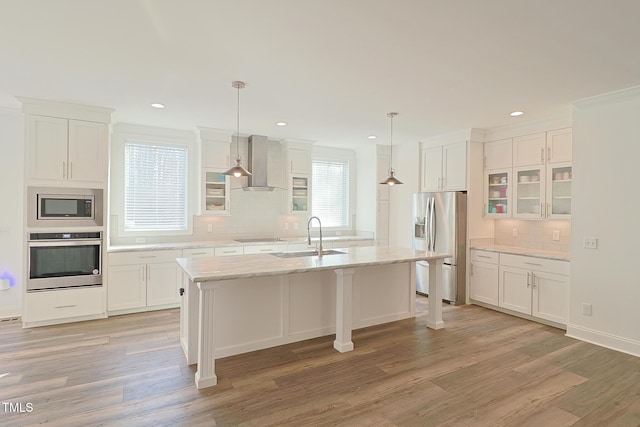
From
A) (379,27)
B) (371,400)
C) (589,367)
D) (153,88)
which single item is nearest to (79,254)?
(153,88)

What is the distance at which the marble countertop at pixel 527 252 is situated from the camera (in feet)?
13.6

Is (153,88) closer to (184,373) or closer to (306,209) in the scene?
(184,373)

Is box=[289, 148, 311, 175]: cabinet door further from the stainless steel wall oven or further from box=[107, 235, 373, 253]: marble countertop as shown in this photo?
the stainless steel wall oven

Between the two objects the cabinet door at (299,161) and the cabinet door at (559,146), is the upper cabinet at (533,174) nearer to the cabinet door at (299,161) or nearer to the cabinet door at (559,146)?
Answer: the cabinet door at (559,146)

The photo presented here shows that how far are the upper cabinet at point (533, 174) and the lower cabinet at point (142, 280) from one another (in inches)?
185

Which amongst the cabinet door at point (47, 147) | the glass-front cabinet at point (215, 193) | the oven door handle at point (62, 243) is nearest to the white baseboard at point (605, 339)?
the glass-front cabinet at point (215, 193)

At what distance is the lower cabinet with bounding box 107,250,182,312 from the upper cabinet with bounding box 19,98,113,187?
103 centimetres

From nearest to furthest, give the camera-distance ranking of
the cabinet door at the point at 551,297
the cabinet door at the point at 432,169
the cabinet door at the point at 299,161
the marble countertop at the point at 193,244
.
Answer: the cabinet door at the point at 551,297 → the marble countertop at the point at 193,244 → the cabinet door at the point at 432,169 → the cabinet door at the point at 299,161

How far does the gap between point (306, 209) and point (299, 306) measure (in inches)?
107

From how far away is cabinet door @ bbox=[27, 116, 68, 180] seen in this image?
3.92 meters

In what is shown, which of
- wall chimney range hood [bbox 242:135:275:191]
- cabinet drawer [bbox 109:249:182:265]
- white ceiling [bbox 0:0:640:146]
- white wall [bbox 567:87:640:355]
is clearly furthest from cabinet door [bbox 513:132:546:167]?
cabinet drawer [bbox 109:249:182:265]

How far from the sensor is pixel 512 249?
486 cm

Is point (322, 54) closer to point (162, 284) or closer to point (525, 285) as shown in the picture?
point (162, 284)

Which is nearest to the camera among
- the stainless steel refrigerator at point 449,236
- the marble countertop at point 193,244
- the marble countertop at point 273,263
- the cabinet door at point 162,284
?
the marble countertop at point 273,263
